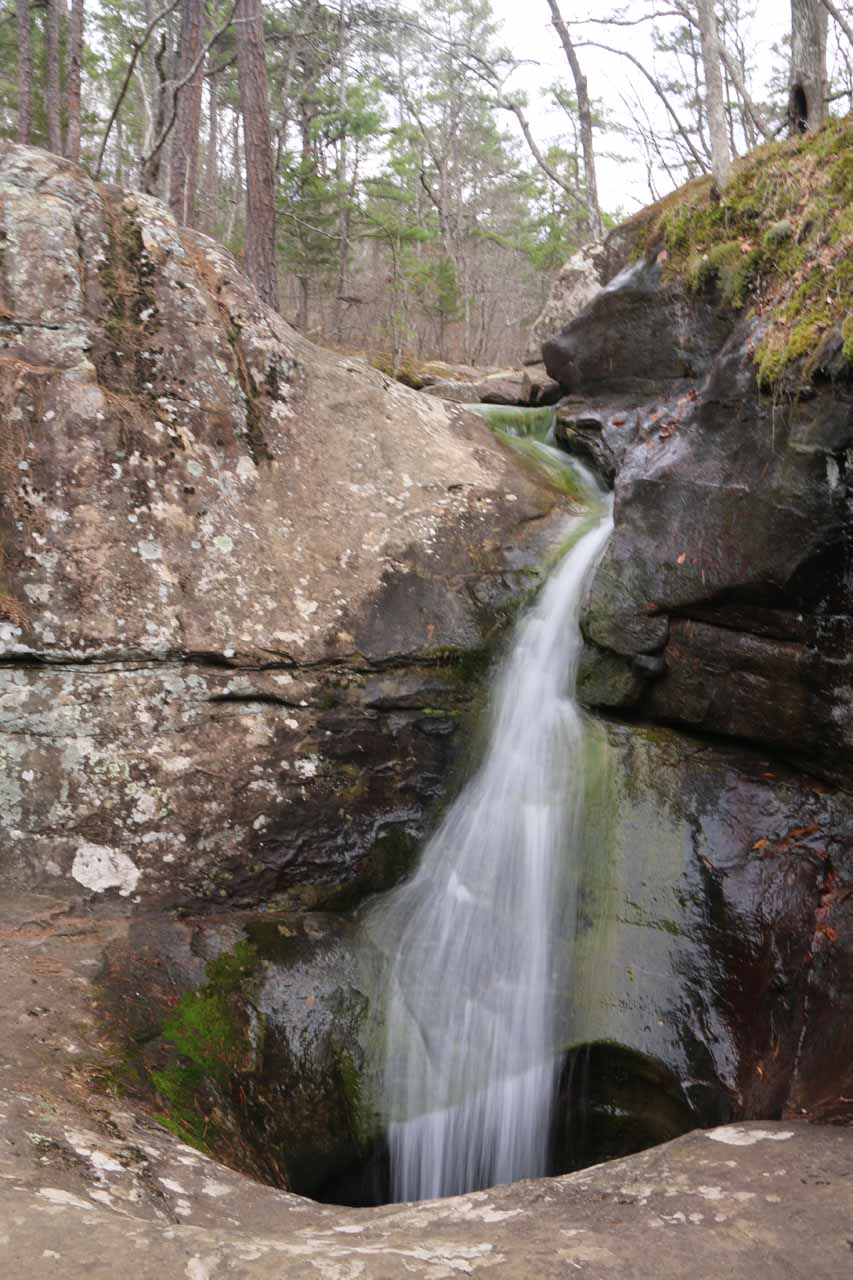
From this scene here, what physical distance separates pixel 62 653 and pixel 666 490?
145 inches

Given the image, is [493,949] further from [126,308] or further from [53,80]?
[53,80]

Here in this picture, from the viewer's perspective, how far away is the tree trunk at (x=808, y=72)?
25.1ft

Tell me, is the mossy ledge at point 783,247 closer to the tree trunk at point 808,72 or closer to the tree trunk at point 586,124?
the tree trunk at point 808,72

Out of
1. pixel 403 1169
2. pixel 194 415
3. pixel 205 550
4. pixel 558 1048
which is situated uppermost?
pixel 194 415

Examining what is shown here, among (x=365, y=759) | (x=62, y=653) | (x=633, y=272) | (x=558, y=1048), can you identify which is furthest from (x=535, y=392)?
(x=558, y=1048)

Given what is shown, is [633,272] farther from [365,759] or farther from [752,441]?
[365,759]

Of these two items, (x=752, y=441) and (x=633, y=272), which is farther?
(x=633, y=272)

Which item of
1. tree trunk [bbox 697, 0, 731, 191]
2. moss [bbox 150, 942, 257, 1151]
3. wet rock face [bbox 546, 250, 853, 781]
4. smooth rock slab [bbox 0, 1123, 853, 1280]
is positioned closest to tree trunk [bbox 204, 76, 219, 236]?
tree trunk [bbox 697, 0, 731, 191]

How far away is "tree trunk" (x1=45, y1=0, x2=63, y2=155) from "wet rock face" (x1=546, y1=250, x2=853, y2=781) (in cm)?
1579

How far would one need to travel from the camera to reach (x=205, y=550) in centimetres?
530

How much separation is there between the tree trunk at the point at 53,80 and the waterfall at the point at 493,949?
16.6 meters

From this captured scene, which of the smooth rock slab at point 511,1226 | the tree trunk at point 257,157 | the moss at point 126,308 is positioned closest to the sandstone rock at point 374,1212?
the smooth rock slab at point 511,1226

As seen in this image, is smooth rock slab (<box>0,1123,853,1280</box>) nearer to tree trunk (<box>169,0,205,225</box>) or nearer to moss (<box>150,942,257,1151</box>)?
moss (<box>150,942,257,1151</box>)

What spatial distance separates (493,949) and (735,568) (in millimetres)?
2490
